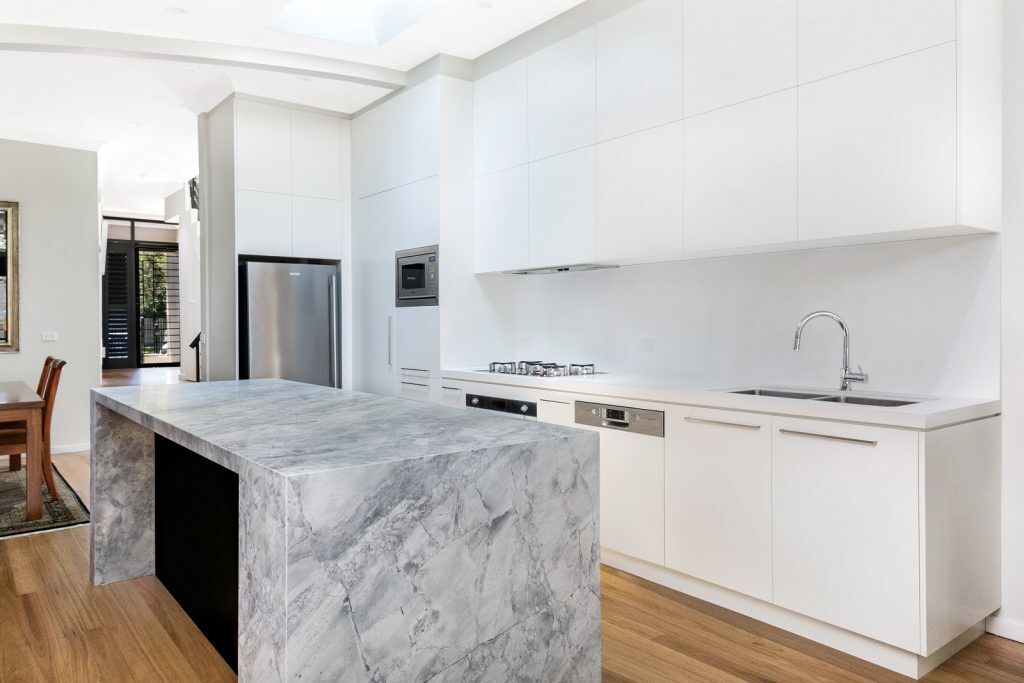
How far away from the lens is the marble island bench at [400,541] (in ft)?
4.63

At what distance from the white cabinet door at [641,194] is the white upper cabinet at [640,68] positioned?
0.08 m

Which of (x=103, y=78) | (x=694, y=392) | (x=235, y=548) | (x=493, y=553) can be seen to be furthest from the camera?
(x=103, y=78)

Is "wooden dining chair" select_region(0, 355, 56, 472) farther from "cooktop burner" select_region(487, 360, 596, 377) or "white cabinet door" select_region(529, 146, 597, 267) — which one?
"white cabinet door" select_region(529, 146, 597, 267)

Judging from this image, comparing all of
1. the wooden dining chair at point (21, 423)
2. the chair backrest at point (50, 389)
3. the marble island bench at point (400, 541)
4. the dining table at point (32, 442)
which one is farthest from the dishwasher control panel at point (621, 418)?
the wooden dining chair at point (21, 423)

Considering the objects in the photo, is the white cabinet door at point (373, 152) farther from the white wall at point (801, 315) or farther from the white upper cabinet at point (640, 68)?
the white upper cabinet at point (640, 68)

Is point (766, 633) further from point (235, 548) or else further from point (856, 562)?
point (235, 548)

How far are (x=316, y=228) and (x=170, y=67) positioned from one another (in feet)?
4.61

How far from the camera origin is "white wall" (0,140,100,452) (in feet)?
19.5

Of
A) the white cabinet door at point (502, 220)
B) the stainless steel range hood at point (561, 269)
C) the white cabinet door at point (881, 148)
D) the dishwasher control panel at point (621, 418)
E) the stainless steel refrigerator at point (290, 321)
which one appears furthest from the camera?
the stainless steel refrigerator at point (290, 321)

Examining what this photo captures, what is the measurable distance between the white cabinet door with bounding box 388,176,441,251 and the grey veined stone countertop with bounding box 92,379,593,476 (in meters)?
1.84

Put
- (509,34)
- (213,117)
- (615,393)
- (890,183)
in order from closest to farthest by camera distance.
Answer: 1. (890,183)
2. (615,393)
3. (509,34)
4. (213,117)

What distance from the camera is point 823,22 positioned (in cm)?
266

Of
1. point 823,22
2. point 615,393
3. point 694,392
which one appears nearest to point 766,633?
point 694,392

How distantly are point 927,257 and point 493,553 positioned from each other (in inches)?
83.5
